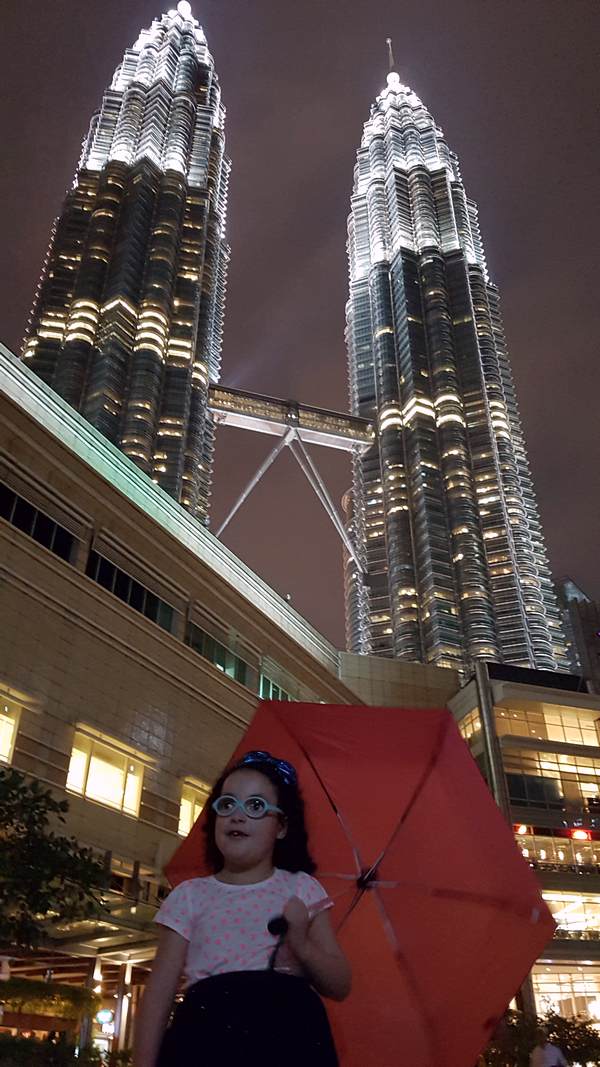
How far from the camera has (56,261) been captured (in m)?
78.6

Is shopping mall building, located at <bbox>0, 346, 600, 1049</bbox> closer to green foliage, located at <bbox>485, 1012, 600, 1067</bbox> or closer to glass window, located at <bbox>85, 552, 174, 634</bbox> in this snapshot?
glass window, located at <bbox>85, 552, 174, 634</bbox>

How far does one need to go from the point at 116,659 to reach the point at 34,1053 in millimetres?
12212

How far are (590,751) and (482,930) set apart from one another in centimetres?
3941

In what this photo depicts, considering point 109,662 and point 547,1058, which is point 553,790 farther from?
point 547,1058

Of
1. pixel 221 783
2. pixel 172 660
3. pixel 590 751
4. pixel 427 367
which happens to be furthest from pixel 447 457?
pixel 221 783

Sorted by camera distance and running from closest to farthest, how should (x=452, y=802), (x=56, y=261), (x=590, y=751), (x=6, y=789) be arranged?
(x=452, y=802) → (x=6, y=789) → (x=590, y=751) → (x=56, y=261)

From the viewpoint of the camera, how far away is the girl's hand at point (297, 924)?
9.51 feet

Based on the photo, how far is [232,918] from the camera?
3.01m

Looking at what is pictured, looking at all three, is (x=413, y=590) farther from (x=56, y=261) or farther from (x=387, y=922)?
(x=387, y=922)

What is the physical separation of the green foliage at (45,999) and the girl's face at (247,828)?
12.5 metres

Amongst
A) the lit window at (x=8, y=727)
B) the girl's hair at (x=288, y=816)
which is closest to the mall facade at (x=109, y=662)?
the lit window at (x=8, y=727)

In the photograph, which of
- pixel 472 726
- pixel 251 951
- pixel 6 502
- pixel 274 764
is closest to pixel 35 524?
pixel 6 502

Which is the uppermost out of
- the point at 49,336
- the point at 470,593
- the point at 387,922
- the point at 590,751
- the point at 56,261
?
the point at 56,261

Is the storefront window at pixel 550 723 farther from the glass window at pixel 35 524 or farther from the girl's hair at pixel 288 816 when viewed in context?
the girl's hair at pixel 288 816
